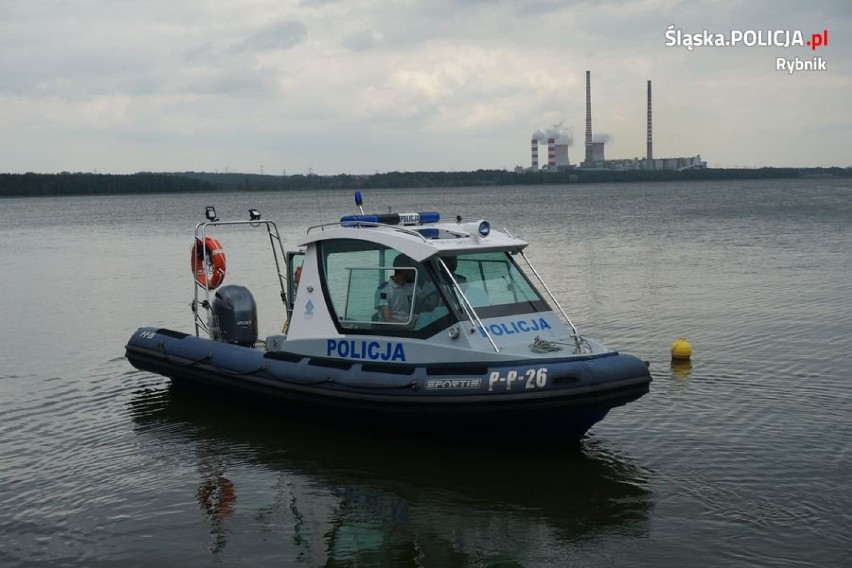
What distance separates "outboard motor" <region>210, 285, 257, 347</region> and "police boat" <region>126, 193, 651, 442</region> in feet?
1.89

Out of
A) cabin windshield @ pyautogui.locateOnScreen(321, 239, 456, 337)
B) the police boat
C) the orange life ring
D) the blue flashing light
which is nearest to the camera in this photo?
the police boat

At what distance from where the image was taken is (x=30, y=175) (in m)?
156

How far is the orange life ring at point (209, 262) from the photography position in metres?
12.7

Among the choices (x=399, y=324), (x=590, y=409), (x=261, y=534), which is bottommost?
(x=261, y=534)

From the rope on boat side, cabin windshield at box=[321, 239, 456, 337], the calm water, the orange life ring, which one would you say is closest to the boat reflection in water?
the calm water

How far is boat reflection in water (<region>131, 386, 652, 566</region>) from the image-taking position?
753 cm

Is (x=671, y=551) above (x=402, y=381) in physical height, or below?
Result: below

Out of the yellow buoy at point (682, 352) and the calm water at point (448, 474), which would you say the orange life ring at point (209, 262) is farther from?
the yellow buoy at point (682, 352)

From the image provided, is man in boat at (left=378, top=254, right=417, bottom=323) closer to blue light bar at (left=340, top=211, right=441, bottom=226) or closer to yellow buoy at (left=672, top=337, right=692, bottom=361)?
blue light bar at (left=340, top=211, right=441, bottom=226)

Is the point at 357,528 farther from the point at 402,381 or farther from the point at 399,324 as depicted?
the point at 399,324

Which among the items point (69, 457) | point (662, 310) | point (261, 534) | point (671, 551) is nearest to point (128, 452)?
point (69, 457)

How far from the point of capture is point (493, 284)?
32.9 feet

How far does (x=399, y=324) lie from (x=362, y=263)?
2.82 ft

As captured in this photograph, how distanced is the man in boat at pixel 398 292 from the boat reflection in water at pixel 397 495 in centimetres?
126
